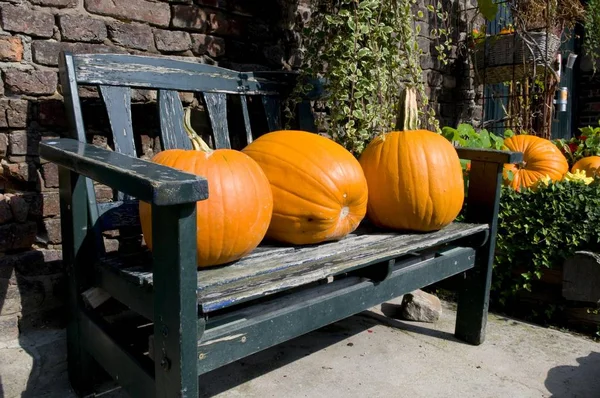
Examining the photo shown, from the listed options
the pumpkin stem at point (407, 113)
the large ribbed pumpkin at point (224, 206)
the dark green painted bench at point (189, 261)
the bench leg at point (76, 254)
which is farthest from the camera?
the pumpkin stem at point (407, 113)

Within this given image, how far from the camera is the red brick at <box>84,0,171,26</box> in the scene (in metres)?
2.15

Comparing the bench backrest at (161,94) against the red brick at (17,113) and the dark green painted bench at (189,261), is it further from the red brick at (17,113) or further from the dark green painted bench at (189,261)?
the red brick at (17,113)

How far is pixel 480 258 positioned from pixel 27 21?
2.05m

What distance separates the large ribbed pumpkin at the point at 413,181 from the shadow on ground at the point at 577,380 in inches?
29.4

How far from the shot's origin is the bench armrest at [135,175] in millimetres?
1060

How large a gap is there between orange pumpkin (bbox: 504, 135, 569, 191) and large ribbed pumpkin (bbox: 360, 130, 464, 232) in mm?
1449

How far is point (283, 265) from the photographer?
1.50 m

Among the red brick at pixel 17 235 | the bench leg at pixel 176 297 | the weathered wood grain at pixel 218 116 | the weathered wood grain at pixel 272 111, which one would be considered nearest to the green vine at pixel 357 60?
the weathered wood grain at pixel 272 111

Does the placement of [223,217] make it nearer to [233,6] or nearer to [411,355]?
[411,355]

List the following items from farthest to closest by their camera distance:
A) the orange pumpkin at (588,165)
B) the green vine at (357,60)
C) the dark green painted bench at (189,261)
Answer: the orange pumpkin at (588,165)
the green vine at (357,60)
the dark green painted bench at (189,261)

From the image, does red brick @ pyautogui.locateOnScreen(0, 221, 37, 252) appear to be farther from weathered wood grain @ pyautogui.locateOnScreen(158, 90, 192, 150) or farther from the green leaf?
the green leaf

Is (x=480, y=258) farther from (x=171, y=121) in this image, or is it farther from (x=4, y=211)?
(x=4, y=211)

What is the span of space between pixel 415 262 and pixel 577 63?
6.97 metres

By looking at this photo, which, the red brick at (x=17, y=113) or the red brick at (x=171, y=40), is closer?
the red brick at (x=17, y=113)
